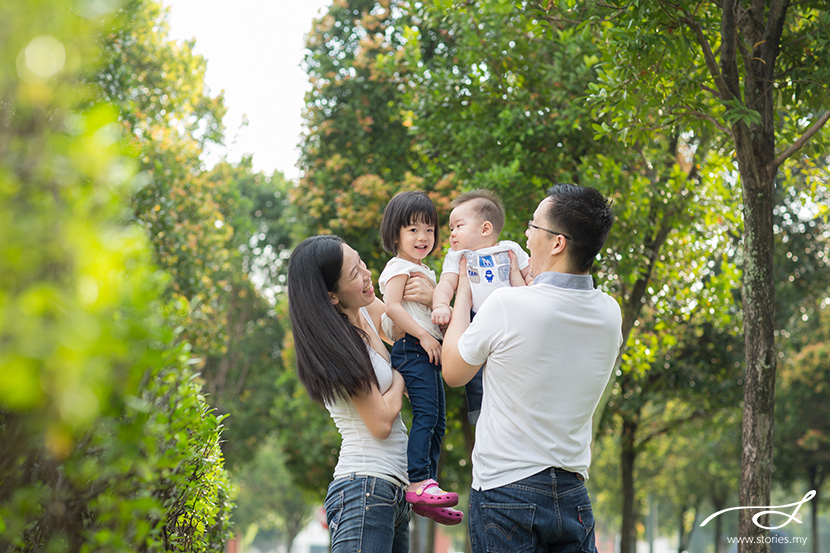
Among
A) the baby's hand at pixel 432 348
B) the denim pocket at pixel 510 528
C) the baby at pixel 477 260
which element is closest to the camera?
the denim pocket at pixel 510 528

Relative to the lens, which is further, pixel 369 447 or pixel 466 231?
pixel 466 231

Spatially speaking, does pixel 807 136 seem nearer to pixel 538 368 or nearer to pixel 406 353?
pixel 406 353

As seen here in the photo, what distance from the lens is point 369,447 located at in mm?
3043

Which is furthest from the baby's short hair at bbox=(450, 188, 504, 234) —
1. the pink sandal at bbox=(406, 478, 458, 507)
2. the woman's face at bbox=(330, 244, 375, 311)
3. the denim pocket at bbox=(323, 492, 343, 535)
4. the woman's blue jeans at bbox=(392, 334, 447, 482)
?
the denim pocket at bbox=(323, 492, 343, 535)

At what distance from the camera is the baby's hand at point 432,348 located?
3527mm

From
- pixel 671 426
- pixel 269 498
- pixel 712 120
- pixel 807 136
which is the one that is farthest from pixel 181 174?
pixel 269 498

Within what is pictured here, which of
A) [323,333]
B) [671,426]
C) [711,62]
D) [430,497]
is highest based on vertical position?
[711,62]

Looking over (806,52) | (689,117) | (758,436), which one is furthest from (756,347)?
(806,52)

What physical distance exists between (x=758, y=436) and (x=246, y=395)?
1803 centimetres

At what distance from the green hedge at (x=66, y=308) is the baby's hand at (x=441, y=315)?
1.78 metres

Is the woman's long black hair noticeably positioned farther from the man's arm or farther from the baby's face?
the baby's face

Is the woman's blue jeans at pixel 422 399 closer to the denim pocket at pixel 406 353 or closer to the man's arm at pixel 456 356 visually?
the denim pocket at pixel 406 353

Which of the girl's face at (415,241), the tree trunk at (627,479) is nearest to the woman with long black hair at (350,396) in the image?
the girl's face at (415,241)

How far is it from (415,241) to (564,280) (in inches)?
49.7
